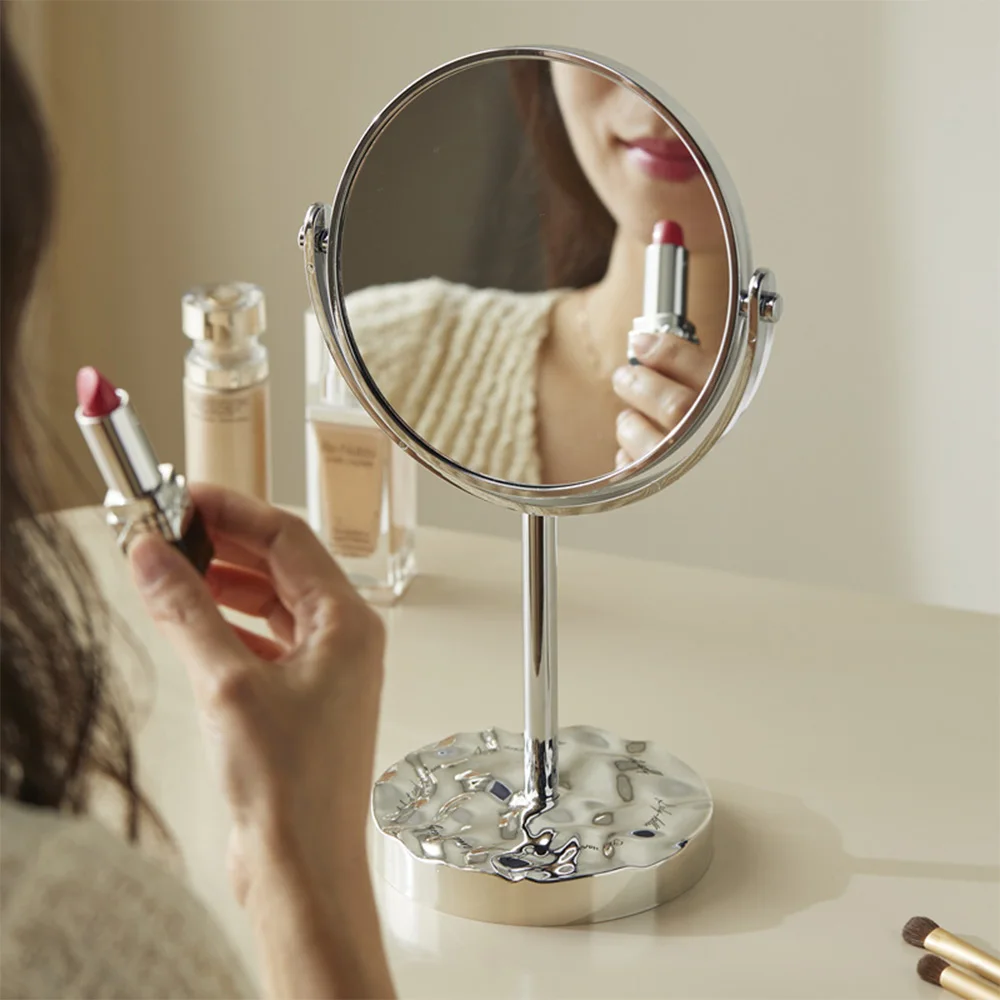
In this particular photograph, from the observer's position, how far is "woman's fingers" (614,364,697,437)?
1.43 ft

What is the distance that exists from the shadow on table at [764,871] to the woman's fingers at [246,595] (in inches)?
5.6

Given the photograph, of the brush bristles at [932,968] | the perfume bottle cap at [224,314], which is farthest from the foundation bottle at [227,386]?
the brush bristles at [932,968]

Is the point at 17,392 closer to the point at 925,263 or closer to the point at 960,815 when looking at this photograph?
the point at 960,815

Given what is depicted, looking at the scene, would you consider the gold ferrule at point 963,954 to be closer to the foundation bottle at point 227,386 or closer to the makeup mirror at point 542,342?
the makeup mirror at point 542,342

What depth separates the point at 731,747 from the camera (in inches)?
22.8

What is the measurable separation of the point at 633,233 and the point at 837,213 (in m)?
0.58

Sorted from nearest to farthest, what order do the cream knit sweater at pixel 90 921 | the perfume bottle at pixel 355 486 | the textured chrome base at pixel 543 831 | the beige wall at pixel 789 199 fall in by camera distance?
the cream knit sweater at pixel 90 921
the textured chrome base at pixel 543 831
the perfume bottle at pixel 355 486
the beige wall at pixel 789 199

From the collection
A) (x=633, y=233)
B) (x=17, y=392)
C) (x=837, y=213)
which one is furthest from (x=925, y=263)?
(x=17, y=392)

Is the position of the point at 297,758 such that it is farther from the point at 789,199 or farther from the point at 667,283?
the point at 789,199

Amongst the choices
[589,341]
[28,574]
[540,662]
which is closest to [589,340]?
[589,341]

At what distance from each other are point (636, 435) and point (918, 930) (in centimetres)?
18

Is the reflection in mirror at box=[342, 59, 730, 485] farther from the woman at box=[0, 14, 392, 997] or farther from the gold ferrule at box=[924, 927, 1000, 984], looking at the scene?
the gold ferrule at box=[924, 927, 1000, 984]

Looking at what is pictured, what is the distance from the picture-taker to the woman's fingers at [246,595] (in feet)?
1.53

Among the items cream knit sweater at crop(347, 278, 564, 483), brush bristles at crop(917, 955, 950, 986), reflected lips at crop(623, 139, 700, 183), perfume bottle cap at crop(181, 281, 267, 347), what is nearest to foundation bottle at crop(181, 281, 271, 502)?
perfume bottle cap at crop(181, 281, 267, 347)
